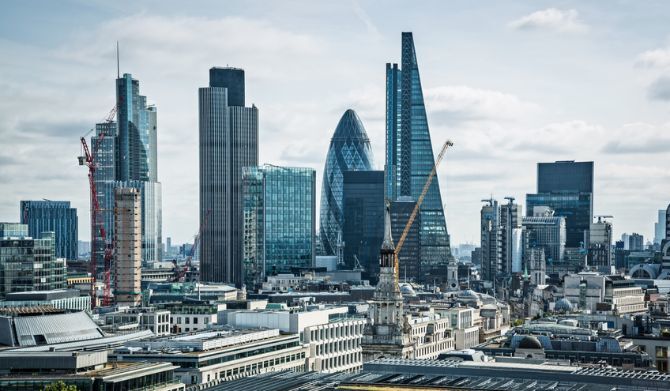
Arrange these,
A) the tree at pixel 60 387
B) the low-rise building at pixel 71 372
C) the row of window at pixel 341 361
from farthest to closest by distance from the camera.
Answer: the row of window at pixel 341 361 < the low-rise building at pixel 71 372 < the tree at pixel 60 387

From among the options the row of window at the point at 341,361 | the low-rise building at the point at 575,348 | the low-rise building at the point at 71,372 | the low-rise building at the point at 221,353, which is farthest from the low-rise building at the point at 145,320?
the low-rise building at the point at 71,372

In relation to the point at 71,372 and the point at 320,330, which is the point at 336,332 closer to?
the point at 320,330

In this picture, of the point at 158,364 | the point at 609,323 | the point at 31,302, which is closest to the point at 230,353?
the point at 158,364

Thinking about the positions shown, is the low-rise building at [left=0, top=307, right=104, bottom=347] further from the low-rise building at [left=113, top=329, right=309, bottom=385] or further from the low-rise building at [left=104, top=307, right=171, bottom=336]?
the low-rise building at [left=104, top=307, right=171, bottom=336]

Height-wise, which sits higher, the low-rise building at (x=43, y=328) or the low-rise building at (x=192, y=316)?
the low-rise building at (x=43, y=328)

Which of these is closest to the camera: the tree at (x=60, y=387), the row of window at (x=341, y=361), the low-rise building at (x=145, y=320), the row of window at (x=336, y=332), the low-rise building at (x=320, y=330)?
the tree at (x=60, y=387)

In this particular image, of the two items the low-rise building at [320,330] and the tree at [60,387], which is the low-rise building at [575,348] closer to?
the low-rise building at [320,330]

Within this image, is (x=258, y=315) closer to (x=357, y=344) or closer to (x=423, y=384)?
(x=357, y=344)

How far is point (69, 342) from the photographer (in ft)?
414

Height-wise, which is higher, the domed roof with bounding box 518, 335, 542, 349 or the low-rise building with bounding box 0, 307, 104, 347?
the low-rise building with bounding box 0, 307, 104, 347

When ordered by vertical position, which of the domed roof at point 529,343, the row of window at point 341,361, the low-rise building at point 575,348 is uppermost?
the domed roof at point 529,343

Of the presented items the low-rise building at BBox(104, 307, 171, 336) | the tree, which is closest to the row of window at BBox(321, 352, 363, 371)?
the low-rise building at BBox(104, 307, 171, 336)

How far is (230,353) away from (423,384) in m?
42.4

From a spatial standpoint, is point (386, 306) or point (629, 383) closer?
point (629, 383)
